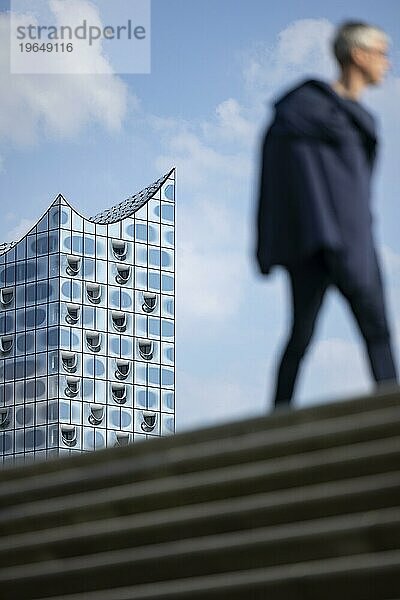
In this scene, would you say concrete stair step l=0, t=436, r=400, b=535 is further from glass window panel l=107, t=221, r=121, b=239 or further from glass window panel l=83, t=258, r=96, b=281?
glass window panel l=107, t=221, r=121, b=239

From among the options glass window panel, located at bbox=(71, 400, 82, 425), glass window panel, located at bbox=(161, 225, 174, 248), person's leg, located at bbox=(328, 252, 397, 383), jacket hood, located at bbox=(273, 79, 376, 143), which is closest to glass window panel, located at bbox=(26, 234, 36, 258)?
glass window panel, located at bbox=(161, 225, 174, 248)

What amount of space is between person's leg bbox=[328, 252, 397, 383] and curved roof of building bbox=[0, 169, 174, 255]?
50494 mm

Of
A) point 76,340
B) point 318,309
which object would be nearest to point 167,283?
point 76,340

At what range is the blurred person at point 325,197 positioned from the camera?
7.57m

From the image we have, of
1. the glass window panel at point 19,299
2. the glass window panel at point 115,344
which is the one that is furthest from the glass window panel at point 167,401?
the glass window panel at point 19,299

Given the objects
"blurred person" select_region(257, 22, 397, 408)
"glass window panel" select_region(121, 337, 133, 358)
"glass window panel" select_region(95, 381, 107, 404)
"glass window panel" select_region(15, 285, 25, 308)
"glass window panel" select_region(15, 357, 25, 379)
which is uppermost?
"glass window panel" select_region(15, 285, 25, 308)

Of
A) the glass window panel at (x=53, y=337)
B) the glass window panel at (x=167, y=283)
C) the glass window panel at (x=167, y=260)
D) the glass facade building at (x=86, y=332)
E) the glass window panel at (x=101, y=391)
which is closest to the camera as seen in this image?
the glass facade building at (x=86, y=332)

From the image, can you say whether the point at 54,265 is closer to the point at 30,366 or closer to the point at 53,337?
the point at 53,337

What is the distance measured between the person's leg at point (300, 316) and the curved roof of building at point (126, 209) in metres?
50.3

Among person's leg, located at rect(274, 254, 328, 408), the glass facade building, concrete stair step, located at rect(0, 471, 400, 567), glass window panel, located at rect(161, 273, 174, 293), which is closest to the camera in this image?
concrete stair step, located at rect(0, 471, 400, 567)

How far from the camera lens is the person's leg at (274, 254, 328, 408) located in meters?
7.46

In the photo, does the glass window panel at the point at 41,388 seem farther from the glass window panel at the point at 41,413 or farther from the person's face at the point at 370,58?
the person's face at the point at 370,58

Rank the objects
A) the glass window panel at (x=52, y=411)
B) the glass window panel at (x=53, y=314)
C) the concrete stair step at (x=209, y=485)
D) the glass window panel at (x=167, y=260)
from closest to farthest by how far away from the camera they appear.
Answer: the concrete stair step at (x=209, y=485), the glass window panel at (x=52, y=411), the glass window panel at (x=53, y=314), the glass window panel at (x=167, y=260)

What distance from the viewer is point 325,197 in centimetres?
784
